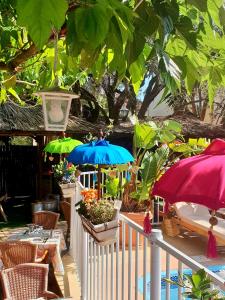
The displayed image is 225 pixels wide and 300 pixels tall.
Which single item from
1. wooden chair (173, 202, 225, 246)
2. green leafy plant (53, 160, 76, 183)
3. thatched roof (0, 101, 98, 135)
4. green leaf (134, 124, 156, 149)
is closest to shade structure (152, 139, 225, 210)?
green leafy plant (53, 160, 76, 183)

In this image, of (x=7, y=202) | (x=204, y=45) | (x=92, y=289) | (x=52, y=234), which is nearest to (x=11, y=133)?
(x=7, y=202)

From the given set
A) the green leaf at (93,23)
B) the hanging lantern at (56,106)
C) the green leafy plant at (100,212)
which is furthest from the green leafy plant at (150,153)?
the green leaf at (93,23)

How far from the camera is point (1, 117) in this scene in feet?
39.8

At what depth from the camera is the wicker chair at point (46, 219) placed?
28.5 ft

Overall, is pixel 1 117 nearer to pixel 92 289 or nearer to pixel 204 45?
pixel 92 289

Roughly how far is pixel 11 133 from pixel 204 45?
11295 millimetres

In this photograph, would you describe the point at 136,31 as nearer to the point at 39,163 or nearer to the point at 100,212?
the point at 100,212

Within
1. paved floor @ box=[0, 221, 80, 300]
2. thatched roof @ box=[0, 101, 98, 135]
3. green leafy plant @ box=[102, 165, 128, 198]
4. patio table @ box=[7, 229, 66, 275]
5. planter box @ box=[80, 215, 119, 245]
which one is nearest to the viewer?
planter box @ box=[80, 215, 119, 245]

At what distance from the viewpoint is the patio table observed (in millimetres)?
6441

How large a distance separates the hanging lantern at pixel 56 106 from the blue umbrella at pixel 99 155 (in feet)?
9.67

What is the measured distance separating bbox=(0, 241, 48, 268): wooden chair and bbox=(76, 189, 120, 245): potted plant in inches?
78.1

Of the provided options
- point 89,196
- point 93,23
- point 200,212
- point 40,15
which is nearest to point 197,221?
point 200,212

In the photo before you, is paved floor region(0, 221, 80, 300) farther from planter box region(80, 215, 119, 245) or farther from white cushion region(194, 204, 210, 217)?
white cushion region(194, 204, 210, 217)

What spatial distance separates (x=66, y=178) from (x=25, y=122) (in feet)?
15.9
